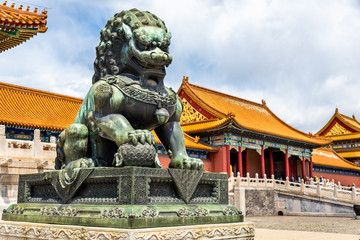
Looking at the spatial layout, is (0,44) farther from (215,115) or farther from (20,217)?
(215,115)

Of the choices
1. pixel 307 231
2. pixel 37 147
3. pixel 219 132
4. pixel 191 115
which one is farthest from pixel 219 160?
pixel 37 147

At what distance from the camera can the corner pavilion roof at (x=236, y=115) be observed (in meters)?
24.5

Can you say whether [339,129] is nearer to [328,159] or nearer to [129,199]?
[328,159]

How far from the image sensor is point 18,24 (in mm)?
11078

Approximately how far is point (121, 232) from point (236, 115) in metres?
26.0

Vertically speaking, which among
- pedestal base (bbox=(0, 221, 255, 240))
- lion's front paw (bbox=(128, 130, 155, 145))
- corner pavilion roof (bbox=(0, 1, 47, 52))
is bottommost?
pedestal base (bbox=(0, 221, 255, 240))

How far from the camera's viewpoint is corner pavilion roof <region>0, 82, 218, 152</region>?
54.2ft

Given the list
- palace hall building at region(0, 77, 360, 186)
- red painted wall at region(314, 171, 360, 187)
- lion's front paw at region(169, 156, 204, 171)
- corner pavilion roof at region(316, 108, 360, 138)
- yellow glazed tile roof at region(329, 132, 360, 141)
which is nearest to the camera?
lion's front paw at region(169, 156, 204, 171)

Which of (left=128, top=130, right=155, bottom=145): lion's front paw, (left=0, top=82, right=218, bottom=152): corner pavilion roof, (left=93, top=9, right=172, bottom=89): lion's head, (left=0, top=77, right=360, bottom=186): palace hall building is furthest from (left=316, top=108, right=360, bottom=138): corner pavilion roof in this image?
(left=128, top=130, right=155, bottom=145): lion's front paw

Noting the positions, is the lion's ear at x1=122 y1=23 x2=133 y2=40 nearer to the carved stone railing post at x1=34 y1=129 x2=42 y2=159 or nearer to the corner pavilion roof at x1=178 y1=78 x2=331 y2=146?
the carved stone railing post at x1=34 y1=129 x2=42 y2=159

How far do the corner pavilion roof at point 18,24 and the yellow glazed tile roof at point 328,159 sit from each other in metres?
25.5

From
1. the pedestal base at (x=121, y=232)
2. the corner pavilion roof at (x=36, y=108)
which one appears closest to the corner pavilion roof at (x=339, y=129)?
the corner pavilion roof at (x=36, y=108)

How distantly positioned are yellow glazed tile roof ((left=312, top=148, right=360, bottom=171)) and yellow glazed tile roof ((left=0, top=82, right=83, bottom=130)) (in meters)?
20.5

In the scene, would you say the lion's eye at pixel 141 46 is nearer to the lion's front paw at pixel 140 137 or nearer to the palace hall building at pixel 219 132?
the lion's front paw at pixel 140 137
